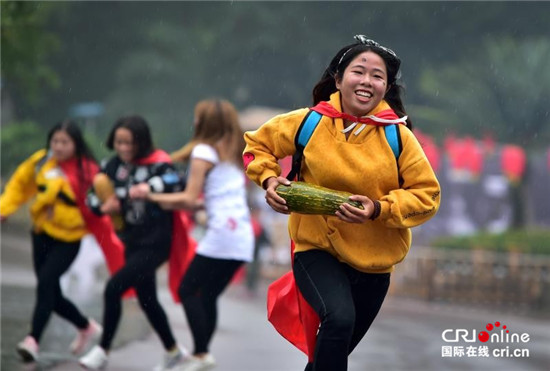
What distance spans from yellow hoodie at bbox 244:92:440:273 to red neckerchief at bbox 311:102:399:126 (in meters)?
0.02

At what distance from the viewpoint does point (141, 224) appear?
7656mm

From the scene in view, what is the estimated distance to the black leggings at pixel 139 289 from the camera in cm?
752

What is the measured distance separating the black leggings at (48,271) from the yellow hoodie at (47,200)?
61 millimetres

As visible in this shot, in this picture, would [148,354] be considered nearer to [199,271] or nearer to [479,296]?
[199,271]

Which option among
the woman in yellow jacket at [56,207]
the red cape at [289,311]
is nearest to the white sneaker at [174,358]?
the woman in yellow jacket at [56,207]

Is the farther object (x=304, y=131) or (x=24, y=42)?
(x=24, y=42)

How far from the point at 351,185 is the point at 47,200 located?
10.6 ft

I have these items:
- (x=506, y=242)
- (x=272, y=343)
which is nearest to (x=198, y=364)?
(x=272, y=343)

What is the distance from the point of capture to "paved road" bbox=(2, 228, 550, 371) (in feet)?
27.6

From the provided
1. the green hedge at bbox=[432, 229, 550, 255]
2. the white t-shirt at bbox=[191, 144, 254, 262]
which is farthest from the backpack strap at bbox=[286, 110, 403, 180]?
the green hedge at bbox=[432, 229, 550, 255]

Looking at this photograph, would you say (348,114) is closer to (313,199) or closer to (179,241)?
(313,199)

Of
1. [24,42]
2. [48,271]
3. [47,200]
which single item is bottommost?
[48,271]

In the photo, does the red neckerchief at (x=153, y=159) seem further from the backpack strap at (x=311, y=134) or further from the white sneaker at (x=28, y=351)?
the backpack strap at (x=311, y=134)

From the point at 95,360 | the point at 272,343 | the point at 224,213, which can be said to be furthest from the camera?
the point at 272,343
